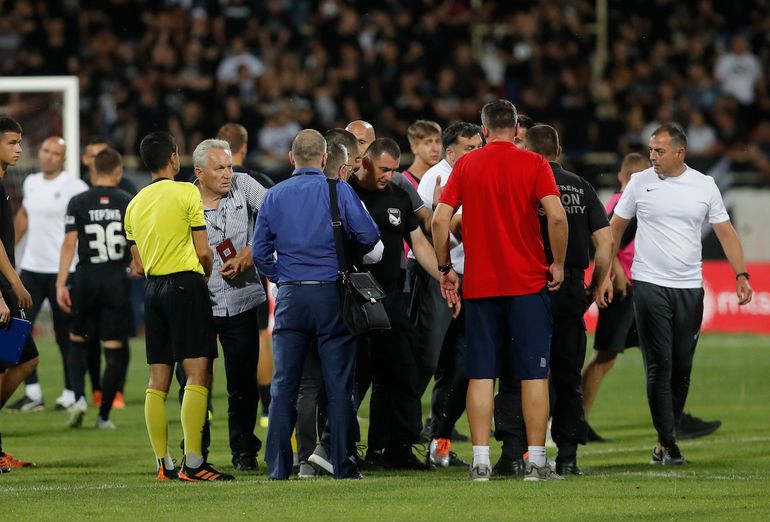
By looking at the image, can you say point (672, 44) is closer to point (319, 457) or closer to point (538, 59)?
point (538, 59)

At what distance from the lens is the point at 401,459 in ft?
32.7

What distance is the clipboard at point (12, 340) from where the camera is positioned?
9.76 metres

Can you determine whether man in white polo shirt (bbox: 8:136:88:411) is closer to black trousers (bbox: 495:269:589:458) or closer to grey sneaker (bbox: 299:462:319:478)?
grey sneaker (bbox: 299:462:319:478)

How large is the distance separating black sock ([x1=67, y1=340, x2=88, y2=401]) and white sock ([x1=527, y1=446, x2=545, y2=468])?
19.2ft

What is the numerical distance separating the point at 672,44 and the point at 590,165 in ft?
18.2

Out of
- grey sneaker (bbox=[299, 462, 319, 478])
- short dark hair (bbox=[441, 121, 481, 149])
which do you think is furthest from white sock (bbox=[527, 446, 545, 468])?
short dark hair (bbox=[441, 121, 481, 149])

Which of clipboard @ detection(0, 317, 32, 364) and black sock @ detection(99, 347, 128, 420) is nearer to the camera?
clipboard @ detection(0, 317, 32, 364)

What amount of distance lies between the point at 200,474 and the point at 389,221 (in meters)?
2.08

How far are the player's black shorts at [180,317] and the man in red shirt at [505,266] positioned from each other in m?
1.51

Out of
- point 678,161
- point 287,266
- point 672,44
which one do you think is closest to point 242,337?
point 287,266

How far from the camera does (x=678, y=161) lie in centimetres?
1027

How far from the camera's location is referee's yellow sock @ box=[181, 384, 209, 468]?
9.03m

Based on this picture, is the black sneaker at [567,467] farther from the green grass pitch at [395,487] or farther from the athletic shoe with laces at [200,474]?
the athletic shoe with laces at [200,474]

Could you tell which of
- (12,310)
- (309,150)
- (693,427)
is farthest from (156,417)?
(693,427)
